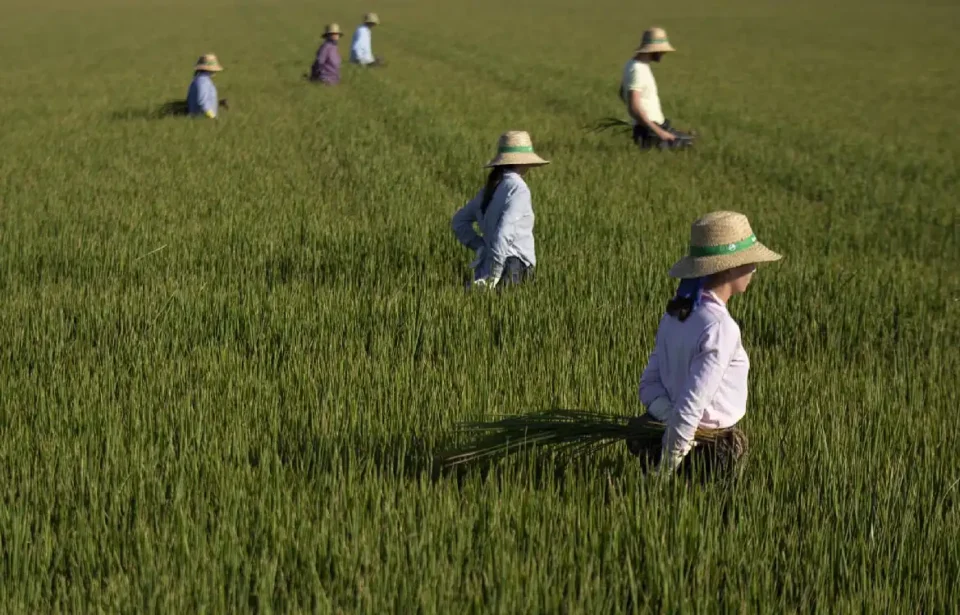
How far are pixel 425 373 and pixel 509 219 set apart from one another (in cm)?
170

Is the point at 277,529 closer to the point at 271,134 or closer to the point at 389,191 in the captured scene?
the point at 389,191

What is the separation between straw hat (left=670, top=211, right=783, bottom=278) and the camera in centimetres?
358

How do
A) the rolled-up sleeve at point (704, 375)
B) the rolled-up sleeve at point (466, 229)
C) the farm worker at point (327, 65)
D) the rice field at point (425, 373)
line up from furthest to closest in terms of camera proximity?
the farm worker at point (327, 65) < the rolled-up sleeve at point (466, 229) < the rolled-up sleeve at point (704, 375) < the rice field at point (425, 373)

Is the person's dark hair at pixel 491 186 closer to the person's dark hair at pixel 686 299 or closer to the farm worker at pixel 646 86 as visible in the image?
the person's dark hair at pixel 686 299

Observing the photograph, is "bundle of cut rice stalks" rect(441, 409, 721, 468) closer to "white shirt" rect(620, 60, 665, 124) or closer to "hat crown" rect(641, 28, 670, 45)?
"white shirt" rect(620, 60, 665, 124)

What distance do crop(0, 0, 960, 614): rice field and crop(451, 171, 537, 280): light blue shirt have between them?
0.28 metres

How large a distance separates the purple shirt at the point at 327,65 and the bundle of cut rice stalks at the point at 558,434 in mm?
18533

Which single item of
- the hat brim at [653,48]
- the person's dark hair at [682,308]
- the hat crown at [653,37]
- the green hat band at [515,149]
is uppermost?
the hat crown at [653,37]

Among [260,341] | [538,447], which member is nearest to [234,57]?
[260,341]

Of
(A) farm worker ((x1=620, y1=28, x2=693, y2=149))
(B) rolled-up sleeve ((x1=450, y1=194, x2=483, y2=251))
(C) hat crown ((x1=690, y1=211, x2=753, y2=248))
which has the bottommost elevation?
(B) rolled-up sleeve ((x1=450, y1=194, x2=483, y2=251))

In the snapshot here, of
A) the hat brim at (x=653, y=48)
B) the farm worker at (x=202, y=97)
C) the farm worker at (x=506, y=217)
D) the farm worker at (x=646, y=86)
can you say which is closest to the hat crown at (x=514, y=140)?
the farm worker at (x=506, y=217)

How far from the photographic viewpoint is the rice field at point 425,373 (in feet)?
10.1

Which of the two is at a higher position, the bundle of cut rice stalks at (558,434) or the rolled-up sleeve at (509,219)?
the rolled-up sleeve at (509,219)

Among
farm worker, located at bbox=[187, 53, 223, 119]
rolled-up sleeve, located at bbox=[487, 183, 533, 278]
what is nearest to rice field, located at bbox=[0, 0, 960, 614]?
rolled-up sleeve, located at bbox=[487, 183, 533, 278]
